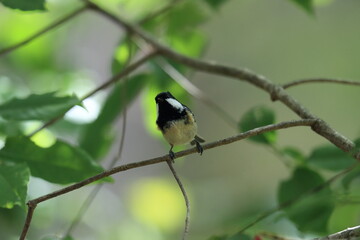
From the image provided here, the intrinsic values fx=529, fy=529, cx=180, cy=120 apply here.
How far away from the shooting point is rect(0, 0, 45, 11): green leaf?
3.49 ft

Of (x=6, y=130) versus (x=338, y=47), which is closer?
(x=6, y=130)

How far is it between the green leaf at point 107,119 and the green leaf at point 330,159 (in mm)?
521

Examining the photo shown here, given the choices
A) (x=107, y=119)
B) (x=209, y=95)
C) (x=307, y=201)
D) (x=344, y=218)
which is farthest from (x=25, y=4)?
(x=209, y=95)

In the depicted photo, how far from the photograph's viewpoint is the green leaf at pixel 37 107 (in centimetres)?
101

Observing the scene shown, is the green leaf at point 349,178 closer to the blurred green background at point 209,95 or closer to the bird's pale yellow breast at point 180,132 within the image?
the bird's pale yellow breast at point 180,132

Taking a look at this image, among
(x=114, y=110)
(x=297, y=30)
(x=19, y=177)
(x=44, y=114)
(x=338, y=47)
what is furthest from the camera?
(x=297, y=30)

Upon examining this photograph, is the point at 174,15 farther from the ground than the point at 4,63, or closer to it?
closer to it

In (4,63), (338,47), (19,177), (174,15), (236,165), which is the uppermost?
(338,47)

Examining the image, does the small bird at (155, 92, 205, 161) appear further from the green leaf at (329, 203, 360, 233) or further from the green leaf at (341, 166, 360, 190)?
the green leaf at (329, 203, 360, 233)

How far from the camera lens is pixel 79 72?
6.64 feet

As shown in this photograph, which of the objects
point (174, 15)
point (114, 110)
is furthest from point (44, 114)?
point (174, 15)

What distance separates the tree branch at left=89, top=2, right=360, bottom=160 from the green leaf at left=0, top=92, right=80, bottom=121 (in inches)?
16.3

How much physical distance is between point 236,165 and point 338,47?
3.54ft

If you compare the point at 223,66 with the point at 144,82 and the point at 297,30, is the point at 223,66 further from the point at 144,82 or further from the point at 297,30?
the point at 297,30
